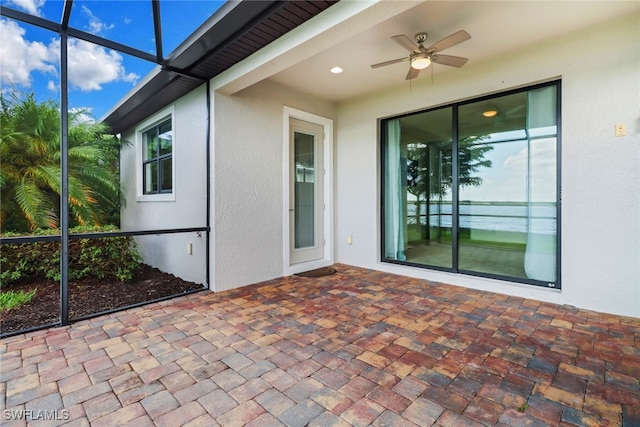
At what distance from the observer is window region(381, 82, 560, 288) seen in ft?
11.1

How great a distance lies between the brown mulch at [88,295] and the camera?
285 centimetres

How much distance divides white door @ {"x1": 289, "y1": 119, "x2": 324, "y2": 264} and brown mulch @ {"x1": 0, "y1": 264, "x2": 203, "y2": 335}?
5.30ft

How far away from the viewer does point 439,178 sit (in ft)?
14.6

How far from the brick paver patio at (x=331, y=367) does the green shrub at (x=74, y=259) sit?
1911mm

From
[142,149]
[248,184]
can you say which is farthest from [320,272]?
[142,149]

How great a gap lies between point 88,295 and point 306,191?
127 inches

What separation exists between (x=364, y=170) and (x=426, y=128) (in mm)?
1141

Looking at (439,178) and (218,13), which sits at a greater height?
(218,13)

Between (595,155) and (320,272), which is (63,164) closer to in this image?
(320,272)

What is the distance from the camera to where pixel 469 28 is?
288cm

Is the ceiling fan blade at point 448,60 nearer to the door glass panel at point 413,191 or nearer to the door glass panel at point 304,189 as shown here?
the door glass panel at point 413,191

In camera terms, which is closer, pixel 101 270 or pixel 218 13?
pixel 218 13

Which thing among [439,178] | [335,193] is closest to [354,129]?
[335,193]

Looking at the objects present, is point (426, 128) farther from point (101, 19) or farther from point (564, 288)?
point (101, 19)
